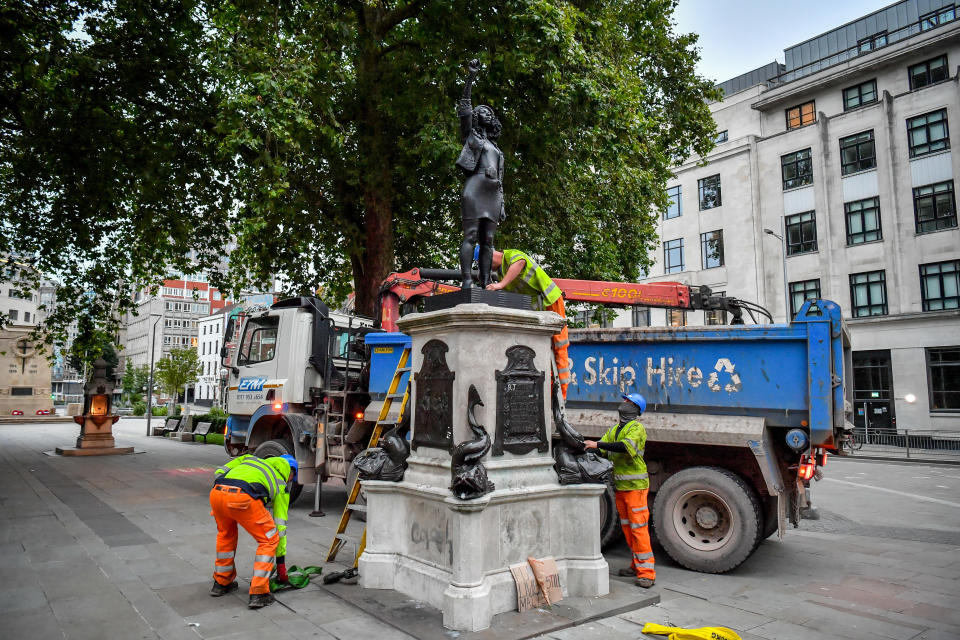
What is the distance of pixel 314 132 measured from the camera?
42.4ft

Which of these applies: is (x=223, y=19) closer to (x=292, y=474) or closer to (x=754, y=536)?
(x=292, y=474)

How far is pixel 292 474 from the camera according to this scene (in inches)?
229

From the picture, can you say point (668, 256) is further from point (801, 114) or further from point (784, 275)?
point (801, 114)

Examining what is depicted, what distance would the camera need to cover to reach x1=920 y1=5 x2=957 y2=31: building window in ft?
93.0

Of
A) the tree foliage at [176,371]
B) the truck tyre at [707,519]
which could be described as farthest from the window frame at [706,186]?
the tree foliage at [176,371]

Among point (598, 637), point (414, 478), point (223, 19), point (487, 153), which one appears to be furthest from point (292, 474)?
point (223, 19)

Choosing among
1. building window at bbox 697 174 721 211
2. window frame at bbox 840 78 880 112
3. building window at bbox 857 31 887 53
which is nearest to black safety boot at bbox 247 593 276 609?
window frame at bbox 840 78 880 112

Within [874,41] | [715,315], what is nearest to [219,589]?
[715,315]

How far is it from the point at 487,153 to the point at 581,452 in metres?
3.01

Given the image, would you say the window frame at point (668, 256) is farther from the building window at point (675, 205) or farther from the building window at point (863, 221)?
the building window at point (863, 221)

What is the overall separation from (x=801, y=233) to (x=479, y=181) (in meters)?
28.9

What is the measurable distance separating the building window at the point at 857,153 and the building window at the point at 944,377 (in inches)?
342

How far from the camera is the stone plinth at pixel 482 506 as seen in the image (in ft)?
16.8

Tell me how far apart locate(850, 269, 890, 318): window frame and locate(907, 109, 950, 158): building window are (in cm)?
525
